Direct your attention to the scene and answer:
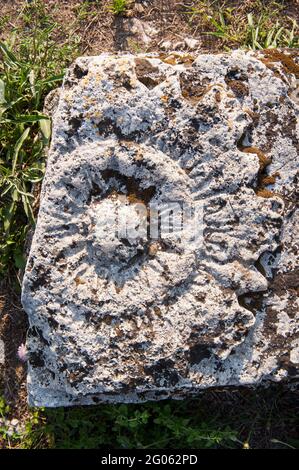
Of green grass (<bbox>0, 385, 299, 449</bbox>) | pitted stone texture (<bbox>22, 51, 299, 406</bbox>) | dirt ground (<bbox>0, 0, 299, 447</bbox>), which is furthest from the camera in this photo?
dirt ground (<bbox>0, 0, 299, 447</bbox>)

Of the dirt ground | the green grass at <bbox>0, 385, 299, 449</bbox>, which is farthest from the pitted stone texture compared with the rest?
the dirt ground

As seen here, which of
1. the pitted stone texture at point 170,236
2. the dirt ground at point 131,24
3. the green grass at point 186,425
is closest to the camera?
the pitted stone texture at point 170,236

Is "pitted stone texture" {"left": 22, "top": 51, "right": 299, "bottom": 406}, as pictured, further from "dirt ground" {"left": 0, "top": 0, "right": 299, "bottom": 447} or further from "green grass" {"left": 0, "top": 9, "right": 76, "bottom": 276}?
"dirt ground" {"left": 0, "top": 0, "right": 299, "bottom": 447}

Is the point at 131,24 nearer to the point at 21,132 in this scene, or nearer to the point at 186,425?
the point at 21,132

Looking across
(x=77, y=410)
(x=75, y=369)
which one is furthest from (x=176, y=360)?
(x=77, y=410)

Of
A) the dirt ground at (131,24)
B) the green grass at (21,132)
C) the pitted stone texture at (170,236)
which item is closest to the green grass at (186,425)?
the pitted stone texture at (170,236)

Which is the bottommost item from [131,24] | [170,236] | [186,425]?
[186,425]

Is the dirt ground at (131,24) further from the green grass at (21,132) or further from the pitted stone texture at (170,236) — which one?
the pitted stone texture at (170,236)

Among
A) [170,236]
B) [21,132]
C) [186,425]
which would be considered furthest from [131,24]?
[186,425]

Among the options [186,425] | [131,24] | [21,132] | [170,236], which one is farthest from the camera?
[131,24]
